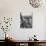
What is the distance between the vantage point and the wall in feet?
11.0

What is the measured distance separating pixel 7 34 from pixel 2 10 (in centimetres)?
70

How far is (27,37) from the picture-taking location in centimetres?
333

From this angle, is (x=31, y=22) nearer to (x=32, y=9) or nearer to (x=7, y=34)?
(x=32, y=9)

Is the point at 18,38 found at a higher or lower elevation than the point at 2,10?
lower

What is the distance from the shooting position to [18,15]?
11.1ft

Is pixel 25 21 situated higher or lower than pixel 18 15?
lower

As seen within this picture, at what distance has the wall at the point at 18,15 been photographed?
3348 millimetres

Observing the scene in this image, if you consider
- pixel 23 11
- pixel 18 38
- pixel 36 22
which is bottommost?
pixel 18 38

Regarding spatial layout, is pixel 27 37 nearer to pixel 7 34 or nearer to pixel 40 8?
pixel 7 34

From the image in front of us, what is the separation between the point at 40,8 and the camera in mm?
3396

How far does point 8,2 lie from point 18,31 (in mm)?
873

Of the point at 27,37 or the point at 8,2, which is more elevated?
the point at 8,2

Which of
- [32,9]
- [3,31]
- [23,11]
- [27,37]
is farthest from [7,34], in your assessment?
[32,9]

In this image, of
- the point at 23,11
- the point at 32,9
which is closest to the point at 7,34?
the point at 23,11
